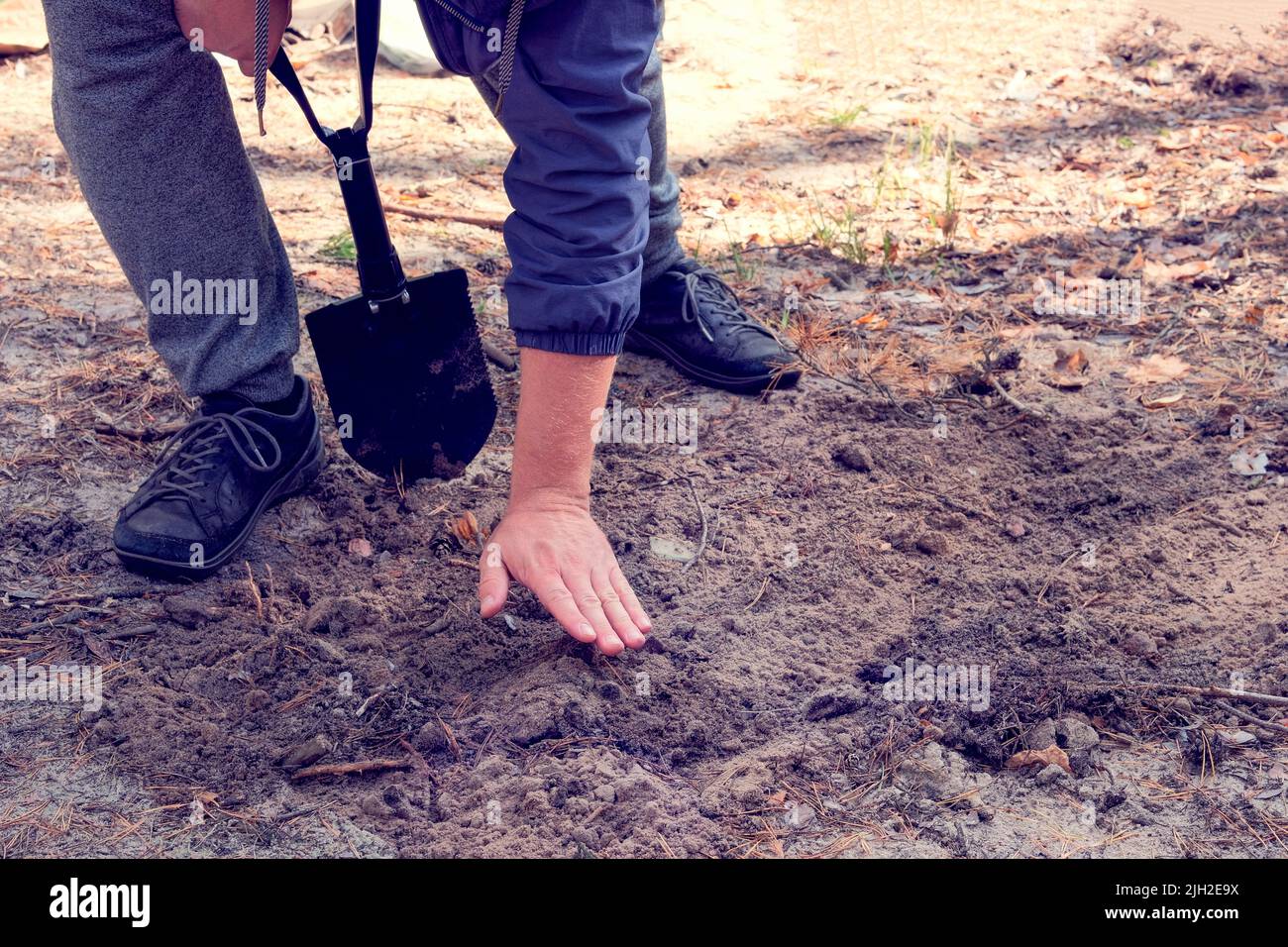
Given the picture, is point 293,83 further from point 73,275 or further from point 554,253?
point 73,275

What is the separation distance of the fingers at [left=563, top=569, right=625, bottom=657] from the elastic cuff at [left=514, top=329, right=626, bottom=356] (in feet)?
1.30

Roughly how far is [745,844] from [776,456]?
1080mm

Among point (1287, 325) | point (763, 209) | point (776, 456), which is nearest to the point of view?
point (776, 456)

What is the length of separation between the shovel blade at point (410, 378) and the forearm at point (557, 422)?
0.37 meters

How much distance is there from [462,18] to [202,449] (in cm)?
101

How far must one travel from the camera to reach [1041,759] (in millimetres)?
1732

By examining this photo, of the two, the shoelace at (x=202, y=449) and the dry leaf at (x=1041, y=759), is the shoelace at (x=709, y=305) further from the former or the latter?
the dry leaf at (x=1041, y=759)

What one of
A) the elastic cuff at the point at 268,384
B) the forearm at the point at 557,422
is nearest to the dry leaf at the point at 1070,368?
the forearm at the point at 557,422

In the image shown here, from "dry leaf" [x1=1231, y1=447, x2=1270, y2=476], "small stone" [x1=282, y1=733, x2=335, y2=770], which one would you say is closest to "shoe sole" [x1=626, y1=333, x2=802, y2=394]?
"dry leaf" [x1=1231, y1=447, x2=1270, y2=476]

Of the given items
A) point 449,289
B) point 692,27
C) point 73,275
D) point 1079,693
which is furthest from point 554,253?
point 692,27

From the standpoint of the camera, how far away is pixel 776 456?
2.49 meters

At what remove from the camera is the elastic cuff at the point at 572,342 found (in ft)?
5.94

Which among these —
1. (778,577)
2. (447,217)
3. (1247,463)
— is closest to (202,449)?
(778,577)

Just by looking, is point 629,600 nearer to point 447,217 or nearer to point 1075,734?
point 1075,734
